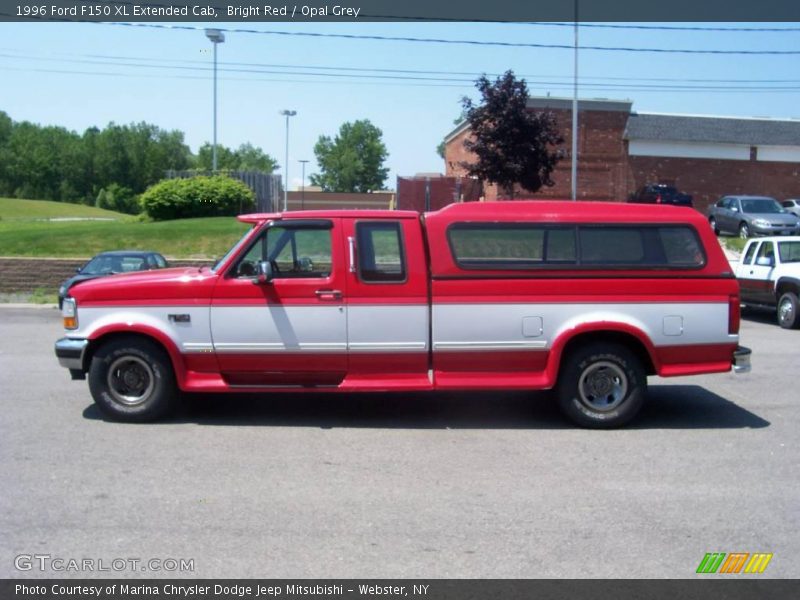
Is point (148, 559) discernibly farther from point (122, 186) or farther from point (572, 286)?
point (122, 186)

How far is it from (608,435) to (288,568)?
411 centimetres

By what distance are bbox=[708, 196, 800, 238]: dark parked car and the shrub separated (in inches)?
721

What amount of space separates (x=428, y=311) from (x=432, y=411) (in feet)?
4.66

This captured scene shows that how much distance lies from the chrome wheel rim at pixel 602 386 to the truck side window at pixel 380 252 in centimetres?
203

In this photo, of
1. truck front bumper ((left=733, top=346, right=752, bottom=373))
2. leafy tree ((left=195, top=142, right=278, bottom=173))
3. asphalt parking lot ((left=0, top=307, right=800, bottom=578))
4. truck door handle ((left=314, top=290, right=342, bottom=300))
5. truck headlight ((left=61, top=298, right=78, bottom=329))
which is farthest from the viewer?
leafy tree ((left=195, top=142, right=278, bottom=173))

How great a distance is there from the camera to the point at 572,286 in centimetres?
789

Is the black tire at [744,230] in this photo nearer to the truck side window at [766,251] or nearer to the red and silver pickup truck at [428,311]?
the truck side window at [766,251]

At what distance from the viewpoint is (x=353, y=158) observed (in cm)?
10544

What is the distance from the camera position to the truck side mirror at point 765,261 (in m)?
17.1

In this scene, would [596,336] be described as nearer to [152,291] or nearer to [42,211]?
[152,291]

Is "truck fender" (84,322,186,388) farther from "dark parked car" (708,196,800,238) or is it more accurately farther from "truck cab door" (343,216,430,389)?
"dark parked car" (708,196,800,238)

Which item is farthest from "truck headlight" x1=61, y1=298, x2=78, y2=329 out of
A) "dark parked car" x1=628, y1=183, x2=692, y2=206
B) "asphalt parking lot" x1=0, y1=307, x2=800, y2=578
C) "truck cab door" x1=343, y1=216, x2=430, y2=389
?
"dark parked car" x1=628, y1=183, x2=692, y2=206

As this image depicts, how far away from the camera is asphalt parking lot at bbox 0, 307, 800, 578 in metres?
4.98
